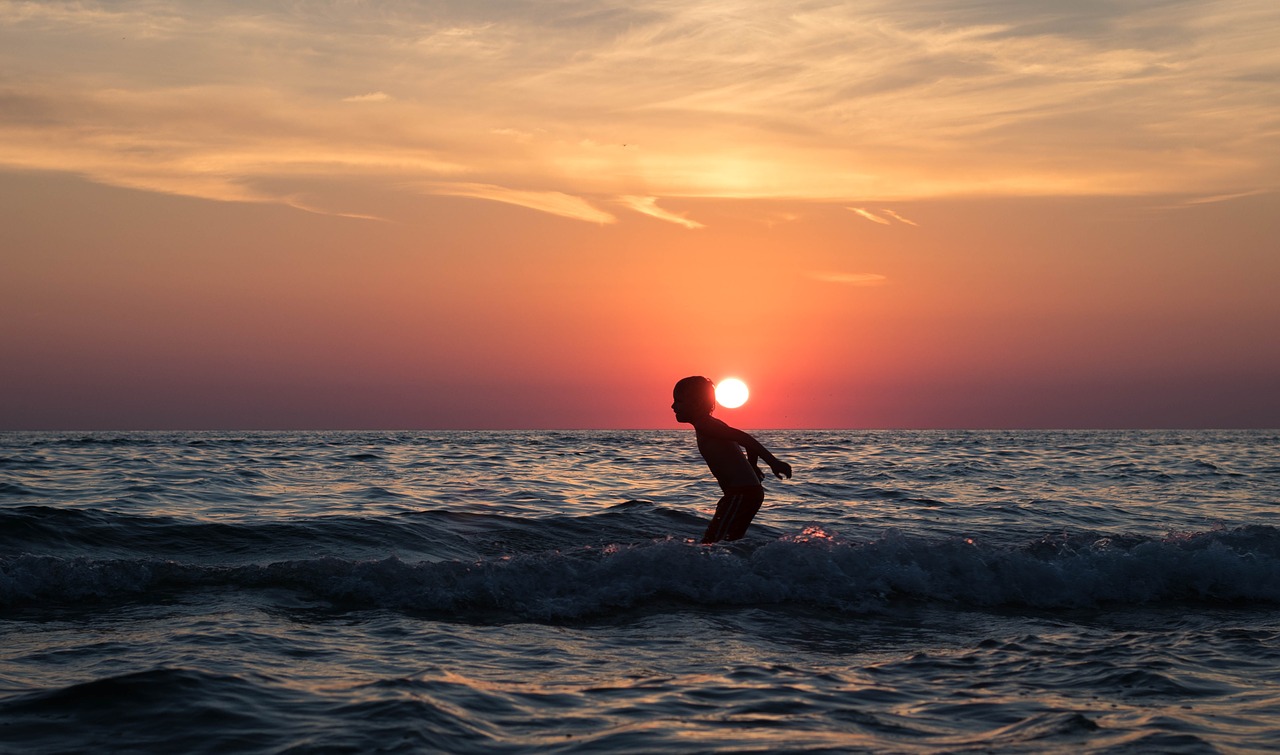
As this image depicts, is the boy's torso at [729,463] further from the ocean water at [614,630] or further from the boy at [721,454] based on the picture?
the ocean water at [614,630]

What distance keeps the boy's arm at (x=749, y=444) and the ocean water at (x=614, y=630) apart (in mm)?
925

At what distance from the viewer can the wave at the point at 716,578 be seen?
8.42 m

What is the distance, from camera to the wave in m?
8.42

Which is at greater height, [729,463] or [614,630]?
[729,463]

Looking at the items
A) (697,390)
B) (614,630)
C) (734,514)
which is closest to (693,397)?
(697,390)

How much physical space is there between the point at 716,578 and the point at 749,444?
4.12 feet

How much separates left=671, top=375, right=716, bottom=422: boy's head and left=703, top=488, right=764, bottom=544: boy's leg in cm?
89

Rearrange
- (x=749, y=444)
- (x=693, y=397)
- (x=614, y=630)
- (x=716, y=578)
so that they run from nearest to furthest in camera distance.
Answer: (x=614, y=630) < (x=716, y=578) < (x=749, y=444) < (x=693, y=397)

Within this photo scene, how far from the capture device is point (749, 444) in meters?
9.17

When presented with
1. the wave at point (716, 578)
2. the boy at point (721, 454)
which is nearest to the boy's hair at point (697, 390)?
the boy at point (721, 454)

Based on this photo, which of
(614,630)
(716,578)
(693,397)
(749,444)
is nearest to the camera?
(614,630)

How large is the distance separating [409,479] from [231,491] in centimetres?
470

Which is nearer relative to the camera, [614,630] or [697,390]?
[614,630]

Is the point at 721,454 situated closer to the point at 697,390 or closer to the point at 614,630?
the point at 697,390
